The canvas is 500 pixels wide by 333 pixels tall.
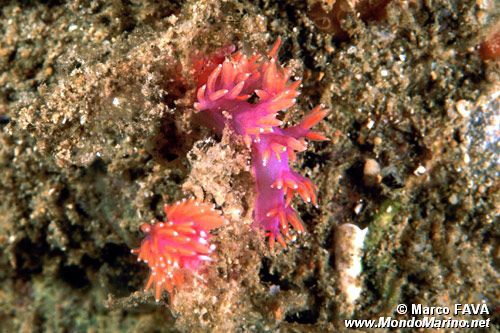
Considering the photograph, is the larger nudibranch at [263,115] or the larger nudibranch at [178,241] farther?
the larger nudibranch at [263,115]

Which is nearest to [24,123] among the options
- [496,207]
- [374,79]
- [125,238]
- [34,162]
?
[34,162]

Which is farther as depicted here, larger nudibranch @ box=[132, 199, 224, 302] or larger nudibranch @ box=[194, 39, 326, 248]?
larger nudibranch @ box=[194, 39, 326, 248]

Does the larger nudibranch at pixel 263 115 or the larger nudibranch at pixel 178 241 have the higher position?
the larger nudibranch at pixel 263 115

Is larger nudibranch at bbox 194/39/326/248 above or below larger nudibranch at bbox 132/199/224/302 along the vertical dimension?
above

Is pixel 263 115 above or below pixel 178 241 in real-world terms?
above

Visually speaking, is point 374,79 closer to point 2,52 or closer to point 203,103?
point 203,103
